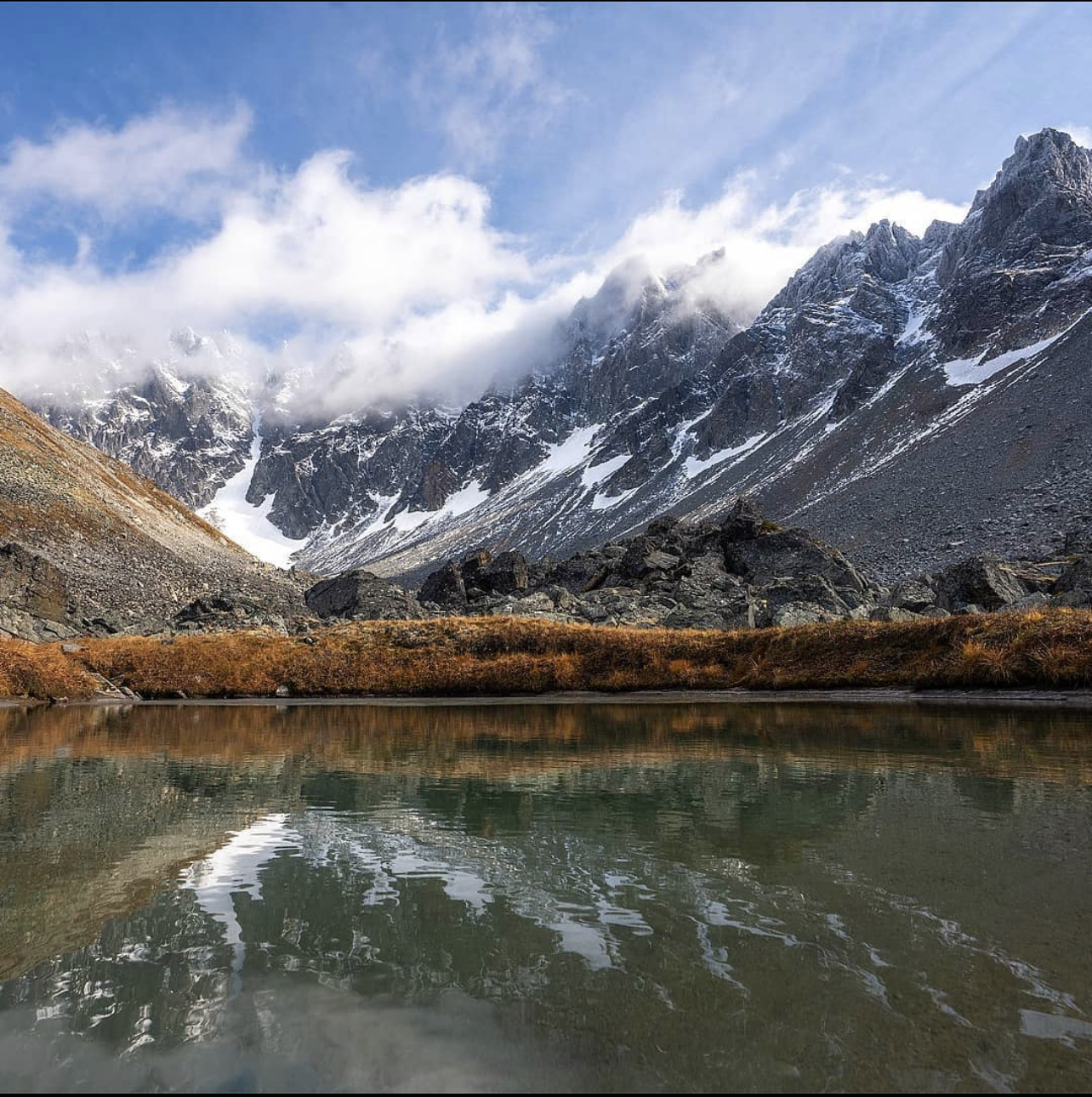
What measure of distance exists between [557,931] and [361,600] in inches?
2339

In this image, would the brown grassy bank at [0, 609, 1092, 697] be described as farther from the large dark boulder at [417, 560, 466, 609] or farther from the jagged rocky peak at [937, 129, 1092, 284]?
the jagged rocky peak at [937, 129, 1092, 284]

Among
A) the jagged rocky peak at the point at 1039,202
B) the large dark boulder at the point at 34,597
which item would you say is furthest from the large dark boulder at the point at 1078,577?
the jagged rocky peak at the point at 1039,202

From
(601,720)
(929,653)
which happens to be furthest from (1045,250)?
(601,720)

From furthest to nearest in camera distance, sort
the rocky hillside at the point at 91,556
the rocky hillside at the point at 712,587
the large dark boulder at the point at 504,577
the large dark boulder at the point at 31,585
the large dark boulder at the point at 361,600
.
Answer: the large dark boulder at the point at 504,577 < the large dark boulder at the point at 361,600 < the rocky hillside at the point at 91,556 < the large dark boulder at the point at 31,585 < the rocky hillside at the point at 712,587

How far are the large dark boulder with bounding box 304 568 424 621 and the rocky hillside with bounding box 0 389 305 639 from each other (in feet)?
7.71

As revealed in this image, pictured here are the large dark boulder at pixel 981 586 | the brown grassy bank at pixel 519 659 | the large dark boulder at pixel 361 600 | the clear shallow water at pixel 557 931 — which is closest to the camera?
the clear shallow water at pixel 557 931

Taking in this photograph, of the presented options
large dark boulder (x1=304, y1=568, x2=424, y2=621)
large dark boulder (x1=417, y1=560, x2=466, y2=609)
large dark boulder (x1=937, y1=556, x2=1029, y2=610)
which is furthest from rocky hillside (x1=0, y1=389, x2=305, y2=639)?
large dark boulder (x1=937, y1=556, x2=1029, y2=610)

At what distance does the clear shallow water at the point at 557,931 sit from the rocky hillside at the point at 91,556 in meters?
45.0

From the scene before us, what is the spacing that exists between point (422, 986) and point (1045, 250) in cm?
21124

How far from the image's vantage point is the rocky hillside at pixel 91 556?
5450 centimetres

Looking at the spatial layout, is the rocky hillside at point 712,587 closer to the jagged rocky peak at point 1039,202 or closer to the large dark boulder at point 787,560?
the large dark boulder at point 787,560

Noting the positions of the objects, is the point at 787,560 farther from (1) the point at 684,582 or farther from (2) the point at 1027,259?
(2) the point at 1027,259

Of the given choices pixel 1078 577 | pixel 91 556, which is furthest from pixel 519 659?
pixel 91 556

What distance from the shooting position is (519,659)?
130 feet
